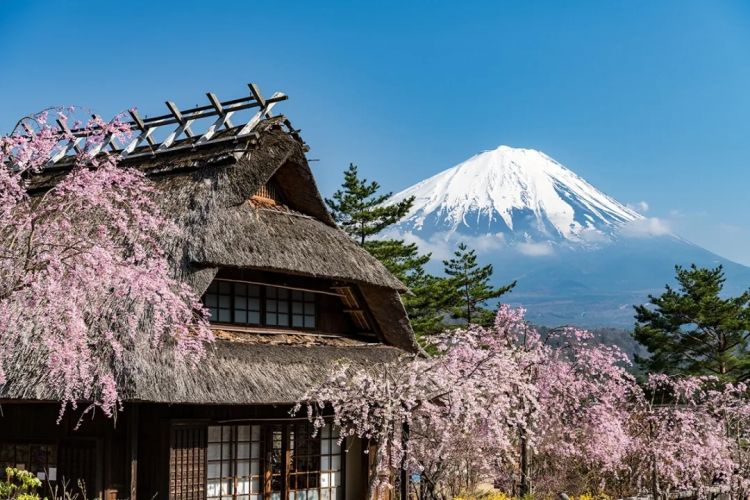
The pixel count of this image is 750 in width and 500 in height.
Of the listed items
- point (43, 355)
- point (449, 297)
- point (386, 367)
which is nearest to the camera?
point (43, 355)

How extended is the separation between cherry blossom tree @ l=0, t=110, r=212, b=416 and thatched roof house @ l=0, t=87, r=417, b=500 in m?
0.37

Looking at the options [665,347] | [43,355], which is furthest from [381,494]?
[665,347]

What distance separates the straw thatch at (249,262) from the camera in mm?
12805

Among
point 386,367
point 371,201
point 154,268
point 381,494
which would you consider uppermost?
point 371,201

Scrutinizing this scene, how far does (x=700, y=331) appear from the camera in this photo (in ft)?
102

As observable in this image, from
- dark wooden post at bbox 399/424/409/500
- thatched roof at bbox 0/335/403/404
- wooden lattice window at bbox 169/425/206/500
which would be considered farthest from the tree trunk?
wooden lattice window at bbox 169/425/206/500

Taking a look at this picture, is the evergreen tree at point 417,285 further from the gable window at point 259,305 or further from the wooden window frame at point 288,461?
the wooden window frame at point 288,461

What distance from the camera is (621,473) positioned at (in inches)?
738

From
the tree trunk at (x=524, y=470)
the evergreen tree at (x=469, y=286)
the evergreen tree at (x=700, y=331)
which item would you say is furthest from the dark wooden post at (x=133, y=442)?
the evergreen tree at (x=700, y=331)

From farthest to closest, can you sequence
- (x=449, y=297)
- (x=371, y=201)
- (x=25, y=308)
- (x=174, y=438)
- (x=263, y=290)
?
(x=449, y=297) → (x=371, y=201) → (x=263, y=290) → (x=174, y=438) → (x=25, y=308)

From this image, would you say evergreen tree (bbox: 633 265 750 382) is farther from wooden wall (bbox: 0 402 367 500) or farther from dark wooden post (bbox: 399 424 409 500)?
wooden wall (bbox: 0 402 367 500)

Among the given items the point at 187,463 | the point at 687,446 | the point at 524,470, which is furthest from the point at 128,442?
the point at 687,446

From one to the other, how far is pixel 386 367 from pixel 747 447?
861 centimetres

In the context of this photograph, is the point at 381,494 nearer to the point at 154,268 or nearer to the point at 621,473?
the point at 621,473
